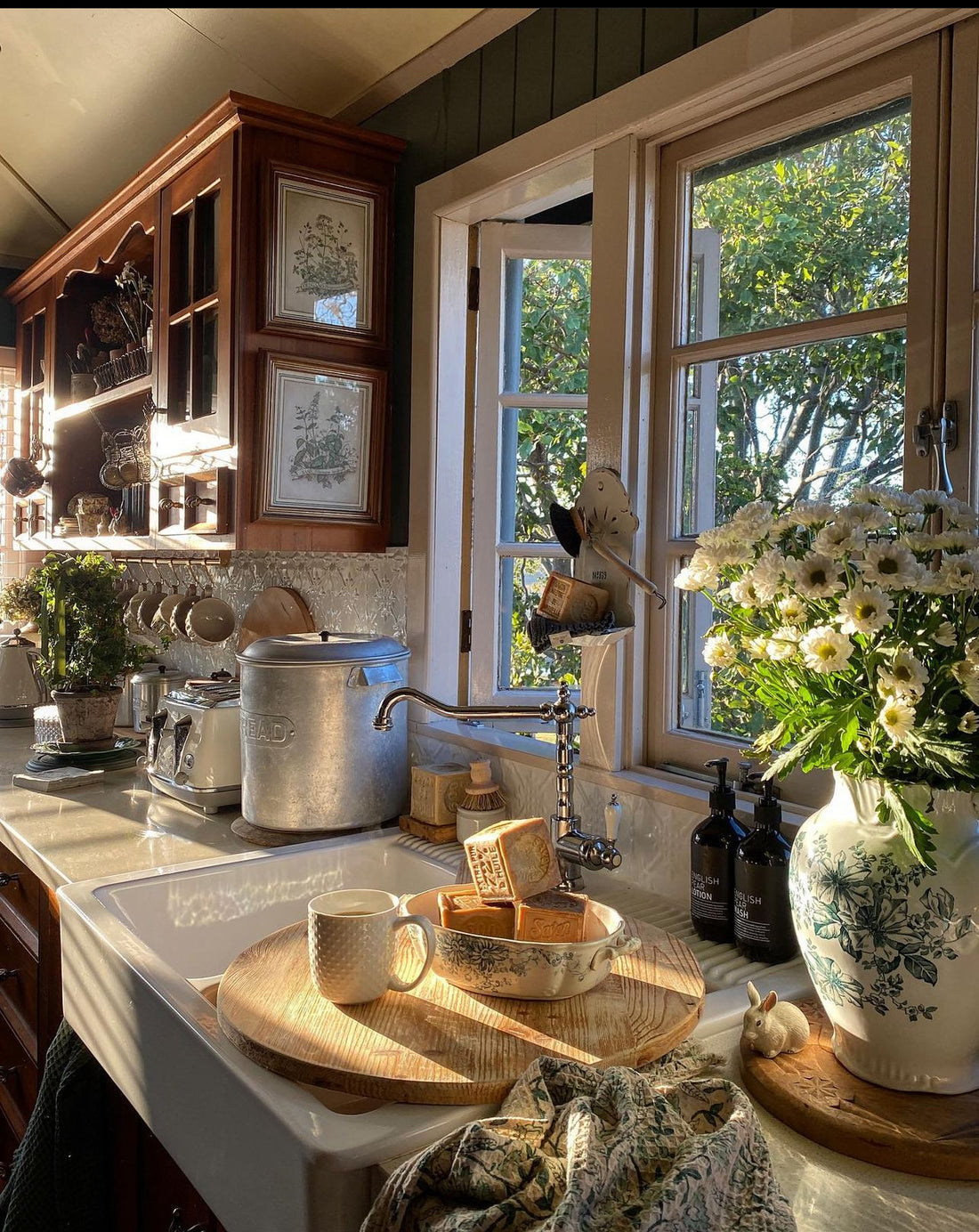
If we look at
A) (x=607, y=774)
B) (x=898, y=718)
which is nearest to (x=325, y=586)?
(x=607, y=774)

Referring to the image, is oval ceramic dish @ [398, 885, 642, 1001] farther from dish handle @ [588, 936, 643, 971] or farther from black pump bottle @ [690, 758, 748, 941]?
black pump bottle @ [690, 758, 748, 941]

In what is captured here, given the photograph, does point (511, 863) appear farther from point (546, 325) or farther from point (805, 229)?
point (546, 325)

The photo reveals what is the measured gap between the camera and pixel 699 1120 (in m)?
0.83

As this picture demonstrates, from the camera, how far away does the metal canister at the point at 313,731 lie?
1787 mm

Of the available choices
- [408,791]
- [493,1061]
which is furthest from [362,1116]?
[408,791]

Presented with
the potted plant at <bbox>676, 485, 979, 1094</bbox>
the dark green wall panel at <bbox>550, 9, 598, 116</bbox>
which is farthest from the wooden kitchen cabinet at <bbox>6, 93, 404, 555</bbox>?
the potted plant at <bbox>676, 485, 979, 1094</bbox>

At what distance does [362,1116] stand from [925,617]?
2.24 ft

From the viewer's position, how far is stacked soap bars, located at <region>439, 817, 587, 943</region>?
1.12 m

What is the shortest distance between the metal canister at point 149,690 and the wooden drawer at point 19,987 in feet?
2.87

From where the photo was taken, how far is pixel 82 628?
244 centimetres

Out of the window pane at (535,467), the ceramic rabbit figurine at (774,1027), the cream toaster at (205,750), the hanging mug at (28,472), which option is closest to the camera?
the ceramic rabbit figurine at (774,1027)

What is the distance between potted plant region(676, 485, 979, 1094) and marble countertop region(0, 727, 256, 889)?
109cm

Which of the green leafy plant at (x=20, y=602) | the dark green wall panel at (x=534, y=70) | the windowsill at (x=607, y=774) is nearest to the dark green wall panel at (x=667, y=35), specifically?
the dark green wall panel at (x=534, y=70)

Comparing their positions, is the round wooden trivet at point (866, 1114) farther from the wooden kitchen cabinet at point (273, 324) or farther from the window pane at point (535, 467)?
the wooden kitchen cabinet at point (273, 324)
